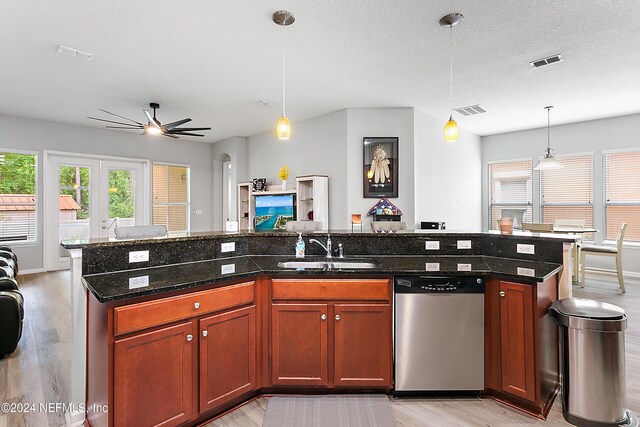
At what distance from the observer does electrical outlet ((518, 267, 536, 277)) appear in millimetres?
2176

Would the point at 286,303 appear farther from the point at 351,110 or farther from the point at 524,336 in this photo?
the point at 351,110

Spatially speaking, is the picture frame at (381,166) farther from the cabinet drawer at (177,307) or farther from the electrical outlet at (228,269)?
the cabinet drawer at (177,307)

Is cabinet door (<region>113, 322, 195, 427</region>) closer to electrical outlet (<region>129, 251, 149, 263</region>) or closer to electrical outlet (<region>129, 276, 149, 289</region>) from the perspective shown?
electrical outlet (<region>129, 276, 149, 289</region>)

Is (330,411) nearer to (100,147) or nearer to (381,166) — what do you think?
(381,166)

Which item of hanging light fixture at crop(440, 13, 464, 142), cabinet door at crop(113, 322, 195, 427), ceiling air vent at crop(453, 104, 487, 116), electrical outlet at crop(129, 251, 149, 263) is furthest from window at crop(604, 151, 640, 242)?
electrical outlet at crop(129, 251, 149, 263)

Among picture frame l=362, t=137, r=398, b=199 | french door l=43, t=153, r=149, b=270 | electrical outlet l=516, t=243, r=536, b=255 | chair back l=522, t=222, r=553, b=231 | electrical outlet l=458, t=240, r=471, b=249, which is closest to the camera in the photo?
electrical outlet l=516, t=243, r=536, b=255

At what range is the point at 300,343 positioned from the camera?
7.54 ft

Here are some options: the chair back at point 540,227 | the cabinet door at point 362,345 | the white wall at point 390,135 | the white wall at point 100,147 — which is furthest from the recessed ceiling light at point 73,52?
the chair back at point 540,227

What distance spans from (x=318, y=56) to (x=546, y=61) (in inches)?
104

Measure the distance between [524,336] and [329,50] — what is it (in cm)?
314

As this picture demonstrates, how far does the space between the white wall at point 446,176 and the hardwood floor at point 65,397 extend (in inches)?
124

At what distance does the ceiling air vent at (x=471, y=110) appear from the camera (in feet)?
18.6

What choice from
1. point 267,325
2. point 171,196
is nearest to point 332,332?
point 267,325

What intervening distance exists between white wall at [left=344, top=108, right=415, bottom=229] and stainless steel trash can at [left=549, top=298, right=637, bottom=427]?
12.0 ft
